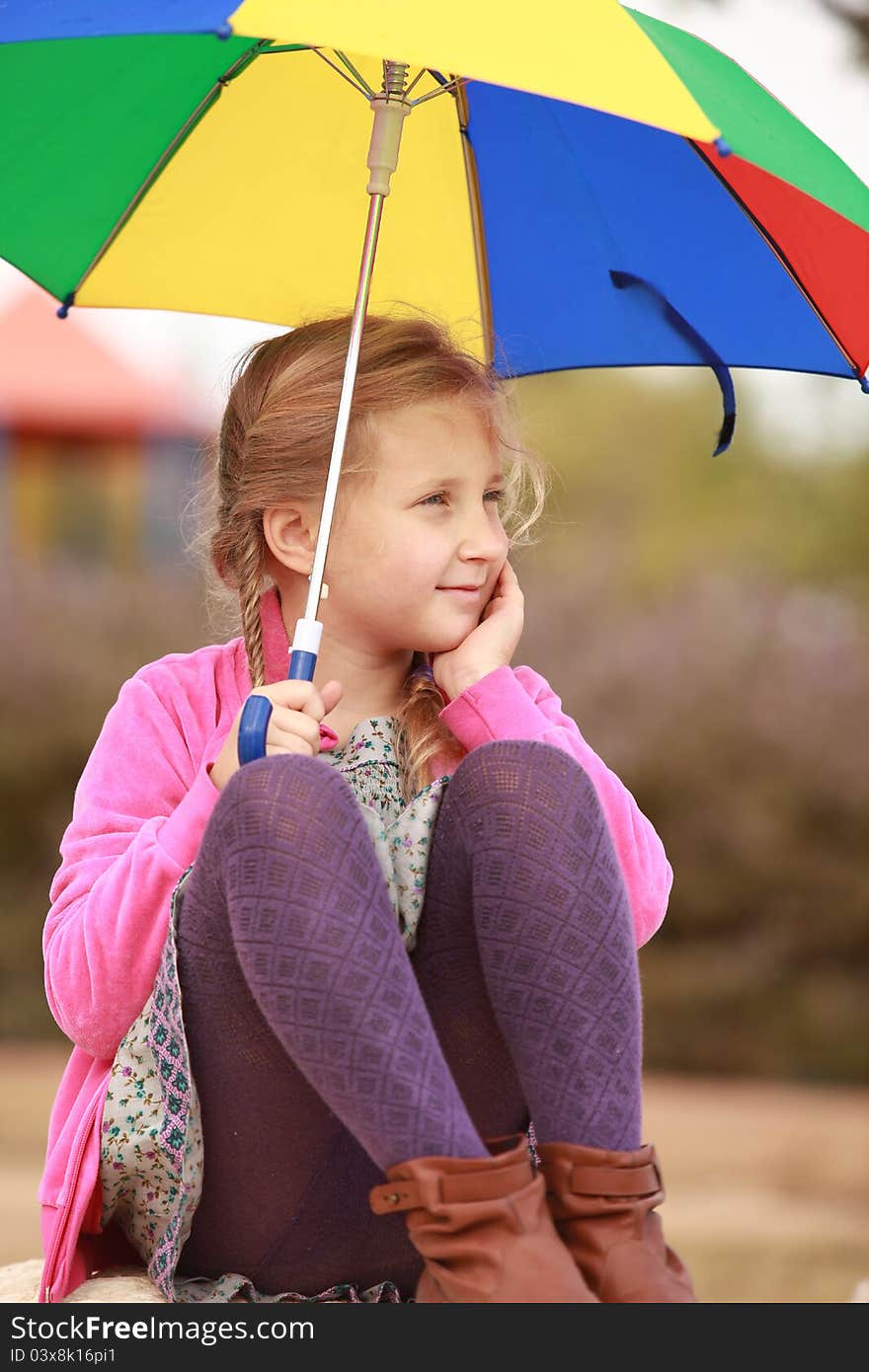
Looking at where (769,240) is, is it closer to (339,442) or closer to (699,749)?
(339,442)

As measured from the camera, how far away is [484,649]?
6.59ft

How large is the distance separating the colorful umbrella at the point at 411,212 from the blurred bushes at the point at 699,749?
3.00m

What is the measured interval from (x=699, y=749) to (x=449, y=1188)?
15.1 ft

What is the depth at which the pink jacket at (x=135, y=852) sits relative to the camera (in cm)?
170

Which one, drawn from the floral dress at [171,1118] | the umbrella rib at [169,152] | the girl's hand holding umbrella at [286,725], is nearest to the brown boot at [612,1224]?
the floral dress at [171,1118]

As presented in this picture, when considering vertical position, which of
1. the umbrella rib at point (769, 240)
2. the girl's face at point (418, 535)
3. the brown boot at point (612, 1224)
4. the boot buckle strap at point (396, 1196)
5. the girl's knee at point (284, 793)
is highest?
the umbrella rib at point (769, 240)

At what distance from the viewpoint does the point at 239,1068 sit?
5.39 feet

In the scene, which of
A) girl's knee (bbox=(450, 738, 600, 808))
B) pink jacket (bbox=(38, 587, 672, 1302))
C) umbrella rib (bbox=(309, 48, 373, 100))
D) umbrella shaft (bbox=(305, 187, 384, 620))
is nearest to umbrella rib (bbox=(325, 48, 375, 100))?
umbrella rib (bbox=(309, 48, 373, 100))

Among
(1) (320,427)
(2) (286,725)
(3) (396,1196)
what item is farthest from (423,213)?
(3) (396,1196)

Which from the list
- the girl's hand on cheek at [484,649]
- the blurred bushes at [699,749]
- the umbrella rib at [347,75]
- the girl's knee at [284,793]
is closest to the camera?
the girl's knee at [284,793]

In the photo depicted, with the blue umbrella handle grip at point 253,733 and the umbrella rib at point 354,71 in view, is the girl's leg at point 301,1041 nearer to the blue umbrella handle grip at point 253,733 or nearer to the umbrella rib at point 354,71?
the blue umbrella handle grip at point 253,733

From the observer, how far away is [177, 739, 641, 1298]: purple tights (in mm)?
1469

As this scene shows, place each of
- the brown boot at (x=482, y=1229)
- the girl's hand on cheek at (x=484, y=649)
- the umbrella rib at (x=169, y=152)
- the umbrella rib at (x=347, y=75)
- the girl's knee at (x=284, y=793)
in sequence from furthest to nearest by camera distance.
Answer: the umbrella rib at (x=169, y=152), the umbrella rib at (x=347, y=75), the girl's hand on cheek at (x=484, y=649), the girl's knee at (x=284, y=793), the brown boot at (x=482, y=1229)

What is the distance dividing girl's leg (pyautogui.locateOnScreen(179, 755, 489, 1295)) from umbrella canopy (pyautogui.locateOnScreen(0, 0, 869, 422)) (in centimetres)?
99
